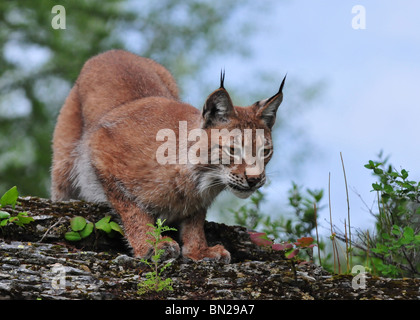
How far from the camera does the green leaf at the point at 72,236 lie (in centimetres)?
545

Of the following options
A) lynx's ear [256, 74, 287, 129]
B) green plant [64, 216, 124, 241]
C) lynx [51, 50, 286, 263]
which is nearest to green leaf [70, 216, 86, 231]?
green plant [64, 216, 124, 241]

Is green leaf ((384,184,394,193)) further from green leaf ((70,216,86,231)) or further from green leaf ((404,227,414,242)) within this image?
green leaf ((70,216,86,231))

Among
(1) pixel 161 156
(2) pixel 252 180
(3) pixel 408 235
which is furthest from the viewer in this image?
(1) pixel 161 156

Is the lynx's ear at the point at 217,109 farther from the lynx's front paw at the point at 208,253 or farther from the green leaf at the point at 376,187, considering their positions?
the green leaf at the point at 376,187

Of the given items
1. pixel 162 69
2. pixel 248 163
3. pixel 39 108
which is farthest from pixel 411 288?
pixel 39 108

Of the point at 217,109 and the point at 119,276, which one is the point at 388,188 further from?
the point at 119,276

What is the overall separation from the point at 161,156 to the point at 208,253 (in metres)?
1.07

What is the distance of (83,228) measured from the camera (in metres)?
5.50

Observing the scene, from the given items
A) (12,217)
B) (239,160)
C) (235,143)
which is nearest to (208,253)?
(239,160)

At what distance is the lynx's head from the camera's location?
5.19 meters

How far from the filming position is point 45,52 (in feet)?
45.3
